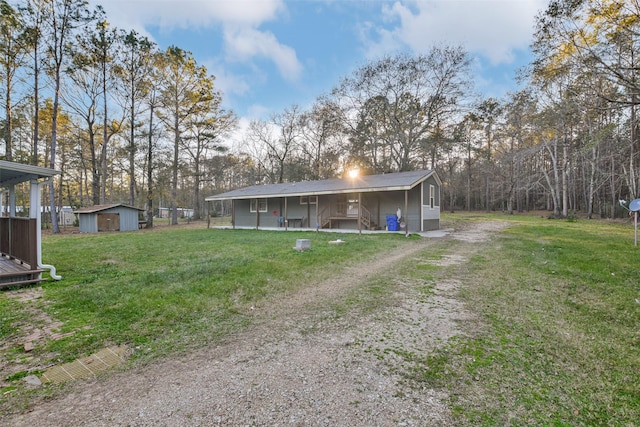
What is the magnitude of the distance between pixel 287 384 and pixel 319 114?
28.7m

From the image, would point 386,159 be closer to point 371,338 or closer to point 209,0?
point 209,0

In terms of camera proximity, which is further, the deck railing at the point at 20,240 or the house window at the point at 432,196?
the house window at the point at 432,196

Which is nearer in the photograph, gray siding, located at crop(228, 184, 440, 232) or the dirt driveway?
the dirt driveway

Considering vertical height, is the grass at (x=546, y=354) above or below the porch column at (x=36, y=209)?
below

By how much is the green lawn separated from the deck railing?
0.75 m

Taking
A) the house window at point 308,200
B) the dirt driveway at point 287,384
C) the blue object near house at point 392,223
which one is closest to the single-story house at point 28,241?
the dirt driveway at point 287,384

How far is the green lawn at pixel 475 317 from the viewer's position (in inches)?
85.3

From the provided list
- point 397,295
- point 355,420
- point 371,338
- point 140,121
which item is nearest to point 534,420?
point 355,420

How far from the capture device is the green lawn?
2.17 metres

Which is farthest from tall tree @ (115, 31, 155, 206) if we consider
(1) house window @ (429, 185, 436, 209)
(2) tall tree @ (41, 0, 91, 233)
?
(1) house window @ (429, 185, 436, 209)

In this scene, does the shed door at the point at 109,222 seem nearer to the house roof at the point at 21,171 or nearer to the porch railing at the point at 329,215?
the house roof at the point at 21,171

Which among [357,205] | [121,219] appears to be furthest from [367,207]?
[121,219]

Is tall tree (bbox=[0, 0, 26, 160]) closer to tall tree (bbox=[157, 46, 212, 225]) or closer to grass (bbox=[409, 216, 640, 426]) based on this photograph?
tall tree (bbox=[157, 46, 212, 225])

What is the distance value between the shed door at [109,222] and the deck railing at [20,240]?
486 inches
